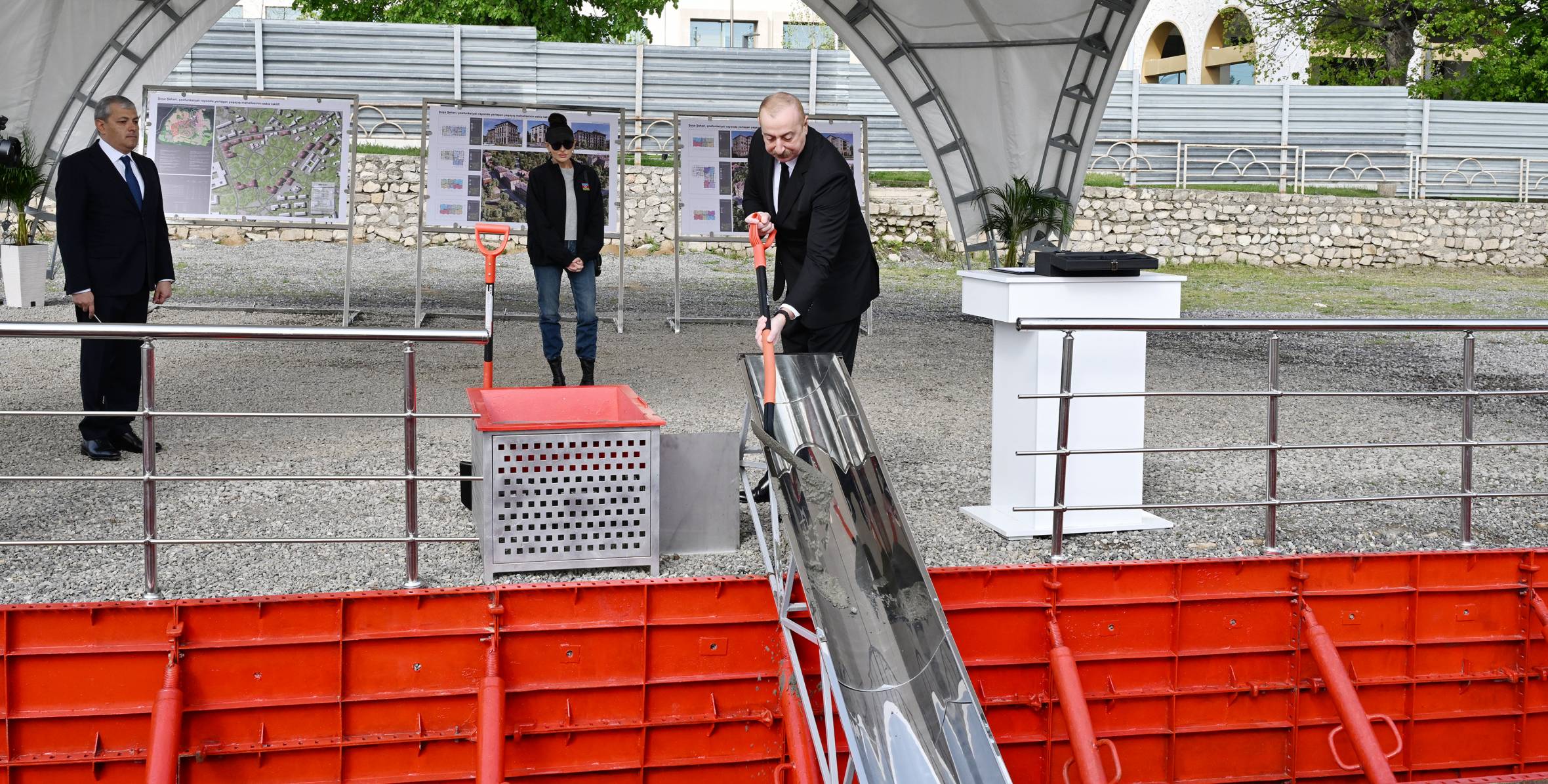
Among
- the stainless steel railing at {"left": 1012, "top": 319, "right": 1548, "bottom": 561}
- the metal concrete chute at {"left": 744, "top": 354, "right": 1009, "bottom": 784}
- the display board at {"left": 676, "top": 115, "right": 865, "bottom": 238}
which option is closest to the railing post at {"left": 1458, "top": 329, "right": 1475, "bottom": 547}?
the stainless steel railing at {"left": 1012, "top": 319, "right": 1548, "bottom": 561}

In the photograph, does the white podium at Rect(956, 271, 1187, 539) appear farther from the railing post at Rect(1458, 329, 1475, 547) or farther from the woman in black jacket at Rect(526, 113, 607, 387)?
the woman in black jacket at Rect(526, 113, 607, 387)

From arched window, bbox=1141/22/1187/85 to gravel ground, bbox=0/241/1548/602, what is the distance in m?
22.5

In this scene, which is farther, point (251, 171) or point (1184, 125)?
point (1184, 125)

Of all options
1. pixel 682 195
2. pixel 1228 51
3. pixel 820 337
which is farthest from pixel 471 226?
pixel 1228 51

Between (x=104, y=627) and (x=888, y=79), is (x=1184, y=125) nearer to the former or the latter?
(x=888, y=79)

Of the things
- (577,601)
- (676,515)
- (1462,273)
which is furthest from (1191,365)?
(1462,273)

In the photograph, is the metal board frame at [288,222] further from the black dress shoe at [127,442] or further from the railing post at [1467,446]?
the railing post at [1467,446]

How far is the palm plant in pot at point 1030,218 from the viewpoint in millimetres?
9922

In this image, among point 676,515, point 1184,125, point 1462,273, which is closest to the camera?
point 676,515

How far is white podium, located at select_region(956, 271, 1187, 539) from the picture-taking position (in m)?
5.04

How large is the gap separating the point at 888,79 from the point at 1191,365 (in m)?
3.28

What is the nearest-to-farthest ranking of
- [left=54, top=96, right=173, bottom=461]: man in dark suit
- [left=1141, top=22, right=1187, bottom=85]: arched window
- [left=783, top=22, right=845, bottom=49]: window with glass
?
1. [left=54, top=96, right=173, bottom=461]: man in dark suit
2. [left=1141, top=22, right=1187, bottom=85]: arched window
3. [left=783, top=22, right=845, bottom=49]: window with glass

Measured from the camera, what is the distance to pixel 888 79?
10.3 m

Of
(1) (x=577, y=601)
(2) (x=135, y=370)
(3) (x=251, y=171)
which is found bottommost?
(1) (x=577, y=601)
